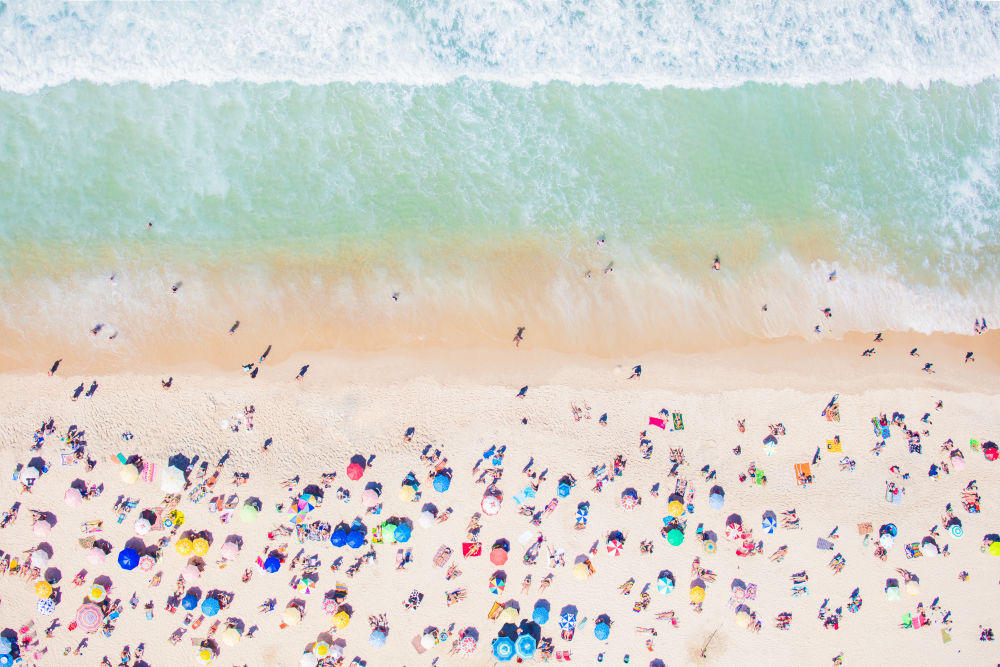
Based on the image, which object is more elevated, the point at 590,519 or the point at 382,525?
the point at 590,519

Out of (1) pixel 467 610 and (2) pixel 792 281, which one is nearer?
(1) pixel 467 610

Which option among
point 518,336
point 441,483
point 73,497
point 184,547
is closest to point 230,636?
point 184,547

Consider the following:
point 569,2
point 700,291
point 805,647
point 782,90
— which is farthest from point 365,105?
point 805,647

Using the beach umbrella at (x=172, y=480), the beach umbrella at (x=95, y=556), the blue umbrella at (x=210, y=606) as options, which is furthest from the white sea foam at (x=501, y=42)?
the blue umbrella at (x=210, y=606)

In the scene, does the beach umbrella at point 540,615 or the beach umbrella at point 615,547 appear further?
the beach umbrella at point 615,547

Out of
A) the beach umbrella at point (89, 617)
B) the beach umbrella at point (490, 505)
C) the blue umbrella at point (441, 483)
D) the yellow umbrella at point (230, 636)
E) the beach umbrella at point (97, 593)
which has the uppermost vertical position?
the blue umbrella at point (441, 483)

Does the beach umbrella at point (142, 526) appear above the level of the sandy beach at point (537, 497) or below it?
below

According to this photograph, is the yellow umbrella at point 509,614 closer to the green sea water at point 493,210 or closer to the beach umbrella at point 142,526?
the green sea water at point 493,210

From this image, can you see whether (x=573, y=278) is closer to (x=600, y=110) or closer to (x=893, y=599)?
(x=600, y=110)
